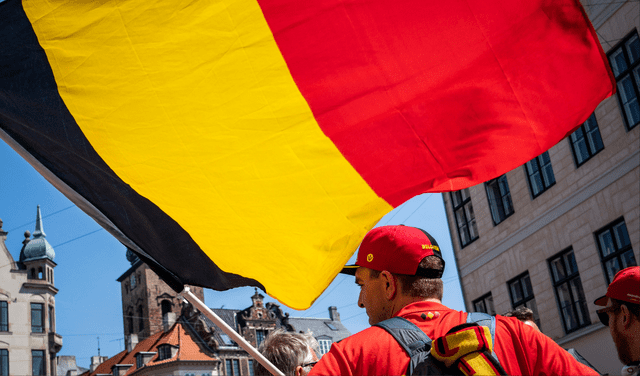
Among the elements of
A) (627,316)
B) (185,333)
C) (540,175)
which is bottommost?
Result: (627,316)

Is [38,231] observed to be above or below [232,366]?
above

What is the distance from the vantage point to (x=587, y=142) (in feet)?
54.1

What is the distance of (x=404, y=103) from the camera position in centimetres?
349

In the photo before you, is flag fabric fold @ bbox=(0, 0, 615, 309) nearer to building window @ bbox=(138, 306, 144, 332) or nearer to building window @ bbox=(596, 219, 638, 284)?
building window @ bbox=(596, 219, 638, 284)

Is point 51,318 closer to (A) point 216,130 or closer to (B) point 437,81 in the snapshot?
(A) point 216,130

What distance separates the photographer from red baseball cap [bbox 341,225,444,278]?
2564mm

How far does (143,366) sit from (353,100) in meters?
52.9

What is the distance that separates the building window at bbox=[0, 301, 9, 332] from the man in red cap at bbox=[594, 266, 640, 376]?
48772 millimetres

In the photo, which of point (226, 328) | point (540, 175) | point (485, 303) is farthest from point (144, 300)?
point (226, 328)

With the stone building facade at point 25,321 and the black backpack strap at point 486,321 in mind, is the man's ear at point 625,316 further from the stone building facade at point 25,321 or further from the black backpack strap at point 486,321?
the stone building facade at point 25,321

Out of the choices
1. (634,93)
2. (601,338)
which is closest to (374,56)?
(634,93)

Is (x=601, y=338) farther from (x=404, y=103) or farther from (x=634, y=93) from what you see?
(x=404, y=103)

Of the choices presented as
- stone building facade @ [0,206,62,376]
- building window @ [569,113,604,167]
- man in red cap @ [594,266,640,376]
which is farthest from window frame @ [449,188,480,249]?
stone building facade @ [0,206,62,376]

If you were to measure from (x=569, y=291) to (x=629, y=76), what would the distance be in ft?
18.9
